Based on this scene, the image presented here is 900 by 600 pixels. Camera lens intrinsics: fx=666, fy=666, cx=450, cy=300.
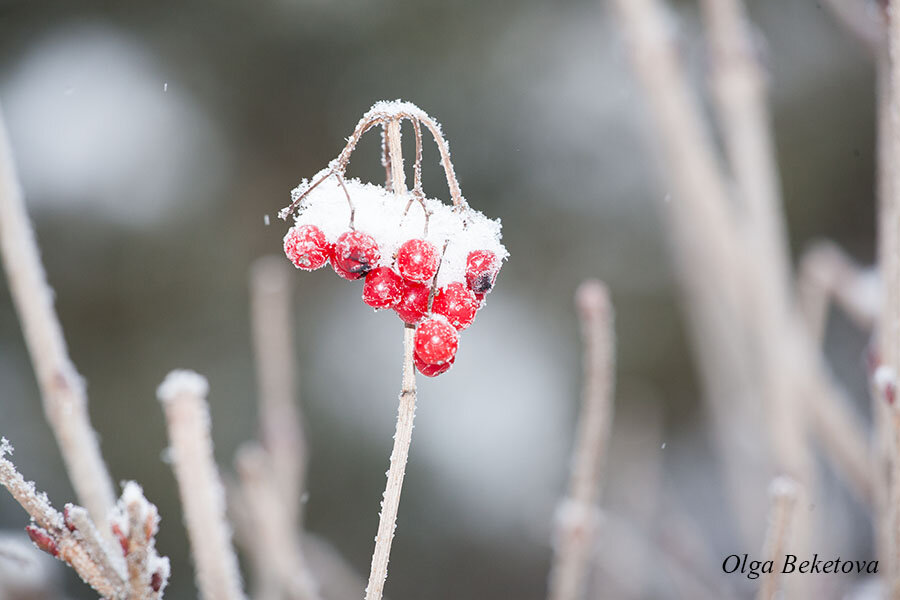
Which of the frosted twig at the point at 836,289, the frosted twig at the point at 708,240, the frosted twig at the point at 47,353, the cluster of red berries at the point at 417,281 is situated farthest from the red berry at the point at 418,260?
the frosted twig at the point at 836,289

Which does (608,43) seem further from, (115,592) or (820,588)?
(115,592)

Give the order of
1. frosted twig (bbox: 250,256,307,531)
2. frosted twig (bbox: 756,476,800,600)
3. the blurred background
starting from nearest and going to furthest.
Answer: frosted twig (bbox: 756,476,800,600) → frosted twig (bbox: 250,256,307,531) → the blurred background

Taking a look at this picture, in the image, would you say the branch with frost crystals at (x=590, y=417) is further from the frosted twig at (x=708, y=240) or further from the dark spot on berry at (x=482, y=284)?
the frosted twig at (x=708, y=240)

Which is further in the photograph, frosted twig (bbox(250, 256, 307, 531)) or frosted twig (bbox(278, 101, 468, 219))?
frosted twig (bbox(250, 256, 307, 531))

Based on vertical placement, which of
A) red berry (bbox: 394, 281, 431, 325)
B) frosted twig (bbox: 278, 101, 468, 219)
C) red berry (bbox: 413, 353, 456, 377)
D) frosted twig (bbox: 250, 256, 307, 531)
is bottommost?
red berry (bbox: 413, 353, 456, 377)

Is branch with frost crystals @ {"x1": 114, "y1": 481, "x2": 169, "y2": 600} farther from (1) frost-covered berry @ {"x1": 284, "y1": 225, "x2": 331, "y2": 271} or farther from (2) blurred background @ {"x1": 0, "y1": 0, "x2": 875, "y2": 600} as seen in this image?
(2) blurred background @ {"x1": 0, "y1": 0, "x2": 875, "y2": 600}

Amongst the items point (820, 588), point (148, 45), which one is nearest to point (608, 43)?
point (148, 45)

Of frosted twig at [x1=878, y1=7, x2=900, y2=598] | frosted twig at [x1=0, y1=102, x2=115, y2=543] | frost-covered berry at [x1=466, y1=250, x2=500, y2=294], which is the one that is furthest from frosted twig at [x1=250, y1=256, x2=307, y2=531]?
frosted twig at [x1=878, y1=7, x2=900, y2=598]
